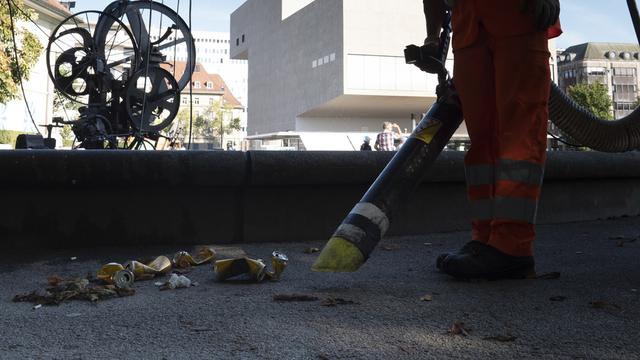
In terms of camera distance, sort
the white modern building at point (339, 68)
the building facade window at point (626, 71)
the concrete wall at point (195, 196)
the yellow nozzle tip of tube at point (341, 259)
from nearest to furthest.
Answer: the yellow nozzle tip of tube at point (341, 259) → the concrete wall at point (195, 196) → the white modern building at point (339, 68) → the building facade window at point (626, 71)

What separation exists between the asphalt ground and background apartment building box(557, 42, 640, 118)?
96836mm

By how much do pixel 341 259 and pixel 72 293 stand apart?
999 mm

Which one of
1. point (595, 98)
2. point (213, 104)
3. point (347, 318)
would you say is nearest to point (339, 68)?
point (595, 98)

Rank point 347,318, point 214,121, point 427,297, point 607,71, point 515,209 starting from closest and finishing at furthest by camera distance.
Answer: point 347,318 → point 427,297 → point 515,209 → point 214,121 → point 607,71

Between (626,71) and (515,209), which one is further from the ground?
(626,71)

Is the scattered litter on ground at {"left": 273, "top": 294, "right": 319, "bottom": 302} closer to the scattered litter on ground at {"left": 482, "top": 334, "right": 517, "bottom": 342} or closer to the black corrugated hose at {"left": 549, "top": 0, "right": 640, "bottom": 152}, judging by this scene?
the scattered litter on ground at {"left": 482, "top": 334, "right": 517, "bottom": 342}

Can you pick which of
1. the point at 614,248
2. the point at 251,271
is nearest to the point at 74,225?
the point at 251,271

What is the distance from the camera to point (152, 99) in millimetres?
4660

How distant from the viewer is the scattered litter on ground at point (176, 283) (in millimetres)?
2117

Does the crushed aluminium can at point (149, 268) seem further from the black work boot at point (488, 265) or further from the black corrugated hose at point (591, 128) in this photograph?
the black corrugated hose at point (591, 128)

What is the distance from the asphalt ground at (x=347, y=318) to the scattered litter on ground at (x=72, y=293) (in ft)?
0.16

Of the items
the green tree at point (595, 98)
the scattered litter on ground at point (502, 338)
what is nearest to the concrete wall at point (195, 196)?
the scattered litter on ground at point (502, 338)

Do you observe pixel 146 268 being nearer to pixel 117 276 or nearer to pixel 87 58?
pixel 117 276

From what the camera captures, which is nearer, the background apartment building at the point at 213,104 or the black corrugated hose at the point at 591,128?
the black corrugated hose at the point at 591,128
